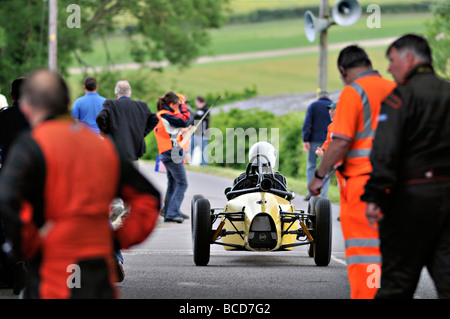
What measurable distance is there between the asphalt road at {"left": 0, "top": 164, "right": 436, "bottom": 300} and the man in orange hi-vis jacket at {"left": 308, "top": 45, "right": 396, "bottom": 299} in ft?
6.28

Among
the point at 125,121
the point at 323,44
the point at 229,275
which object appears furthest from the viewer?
the point at 323,44

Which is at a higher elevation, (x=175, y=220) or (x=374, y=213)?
(x=374, y=213)

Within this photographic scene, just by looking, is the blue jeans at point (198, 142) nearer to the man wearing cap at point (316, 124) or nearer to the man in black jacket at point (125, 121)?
the man wearing cap at point (316, 124)

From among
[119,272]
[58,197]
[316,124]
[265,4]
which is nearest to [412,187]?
[58,197]

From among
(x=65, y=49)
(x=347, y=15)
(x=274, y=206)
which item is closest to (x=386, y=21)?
(x=65, y=49)

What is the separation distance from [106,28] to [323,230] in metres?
38.8

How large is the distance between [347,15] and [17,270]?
14.4 metres

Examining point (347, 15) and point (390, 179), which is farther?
point (347, 15)

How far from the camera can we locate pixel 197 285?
30.3 ft

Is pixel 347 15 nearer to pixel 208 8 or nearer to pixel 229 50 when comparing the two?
pixel 208 8

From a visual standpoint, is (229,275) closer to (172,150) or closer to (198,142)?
(172,150)

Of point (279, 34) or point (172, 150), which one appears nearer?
point (172, 150)

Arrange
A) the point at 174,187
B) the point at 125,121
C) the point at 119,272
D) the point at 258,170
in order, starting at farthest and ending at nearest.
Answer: the point at 174,187 < the point at 125,121 < the point at 258,170 < the point at 119,272

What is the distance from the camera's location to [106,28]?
48.0 metres
